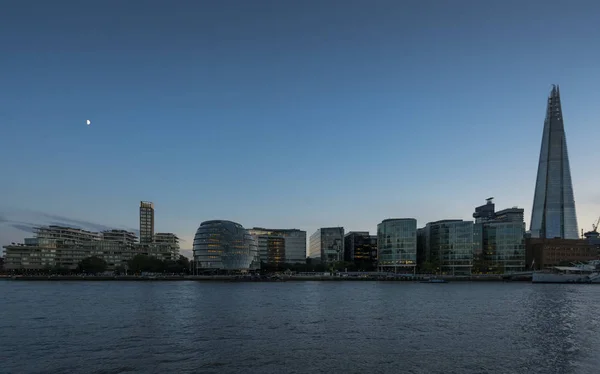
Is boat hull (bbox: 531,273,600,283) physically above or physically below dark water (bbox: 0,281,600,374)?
below

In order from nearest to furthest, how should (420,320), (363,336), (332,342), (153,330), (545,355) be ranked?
1. (545,355)
2. (332,342)
3. (363,336)
4. (153,330)
5. (420,320)

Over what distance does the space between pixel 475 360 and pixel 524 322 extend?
27392 mm

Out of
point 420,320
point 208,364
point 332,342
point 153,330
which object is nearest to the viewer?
point 208,364

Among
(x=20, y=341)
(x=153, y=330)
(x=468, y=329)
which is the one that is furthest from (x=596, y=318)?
(x=20, y=341)

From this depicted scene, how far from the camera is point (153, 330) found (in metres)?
51.1

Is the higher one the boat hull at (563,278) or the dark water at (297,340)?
the dark water at (297,340)

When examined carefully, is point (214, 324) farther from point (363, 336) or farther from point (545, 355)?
point (545, 355)

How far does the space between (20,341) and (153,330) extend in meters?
13.5

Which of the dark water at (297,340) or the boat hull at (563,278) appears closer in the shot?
the dark water at (297,340)

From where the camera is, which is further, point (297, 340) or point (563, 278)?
point (563, 278)

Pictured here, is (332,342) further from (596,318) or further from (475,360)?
(596,318)

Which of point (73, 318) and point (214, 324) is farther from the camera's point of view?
point (73, 318)

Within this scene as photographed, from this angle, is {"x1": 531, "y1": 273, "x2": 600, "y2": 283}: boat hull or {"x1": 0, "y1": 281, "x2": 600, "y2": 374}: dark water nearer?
{"x1": 0, "y1": 281, "x2": 600, "y2": 374}: dark water

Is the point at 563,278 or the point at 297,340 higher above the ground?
the point at 297,340
